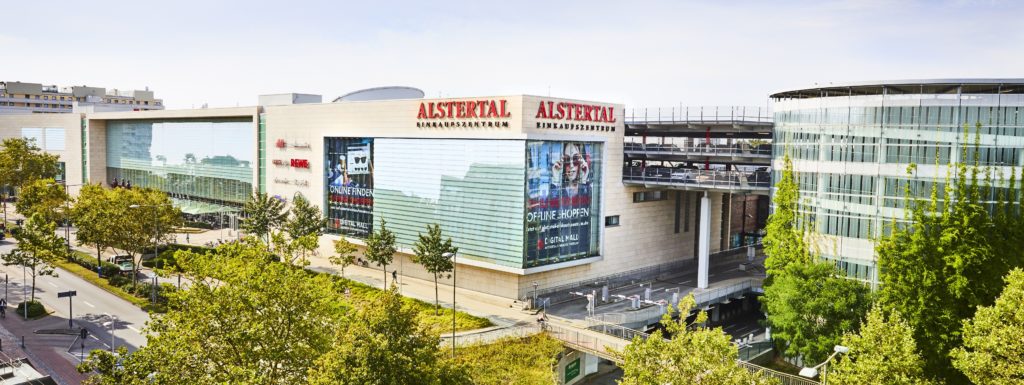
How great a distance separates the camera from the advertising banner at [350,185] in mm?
70062

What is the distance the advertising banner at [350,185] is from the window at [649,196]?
82.2 ft

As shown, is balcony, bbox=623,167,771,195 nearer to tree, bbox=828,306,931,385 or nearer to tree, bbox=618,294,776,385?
tree, bbox=828,306,931,385

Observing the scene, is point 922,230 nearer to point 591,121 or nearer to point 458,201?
point 591,121

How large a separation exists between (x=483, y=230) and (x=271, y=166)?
33777mm

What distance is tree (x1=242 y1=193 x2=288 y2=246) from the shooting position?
7325 cm

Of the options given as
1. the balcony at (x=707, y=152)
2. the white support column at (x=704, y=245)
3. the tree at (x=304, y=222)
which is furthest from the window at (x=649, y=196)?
the tree at (x=304, y=222)

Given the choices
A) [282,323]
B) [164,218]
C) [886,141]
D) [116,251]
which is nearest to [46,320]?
[164,218]

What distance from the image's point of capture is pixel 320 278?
3319 centimetres

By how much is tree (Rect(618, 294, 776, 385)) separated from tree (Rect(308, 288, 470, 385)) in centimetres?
687

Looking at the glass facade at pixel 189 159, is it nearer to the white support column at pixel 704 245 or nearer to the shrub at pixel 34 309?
the shrub at pixel 34 309

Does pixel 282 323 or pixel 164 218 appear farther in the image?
pixel 164 218

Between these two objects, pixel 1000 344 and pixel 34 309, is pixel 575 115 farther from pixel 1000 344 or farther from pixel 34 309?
pixel 34 309

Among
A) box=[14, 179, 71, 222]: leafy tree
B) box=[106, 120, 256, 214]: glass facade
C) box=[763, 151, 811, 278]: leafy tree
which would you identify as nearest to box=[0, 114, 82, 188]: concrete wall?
box=[106, 120, 256, 214]: glass facade

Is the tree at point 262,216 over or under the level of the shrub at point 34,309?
over
